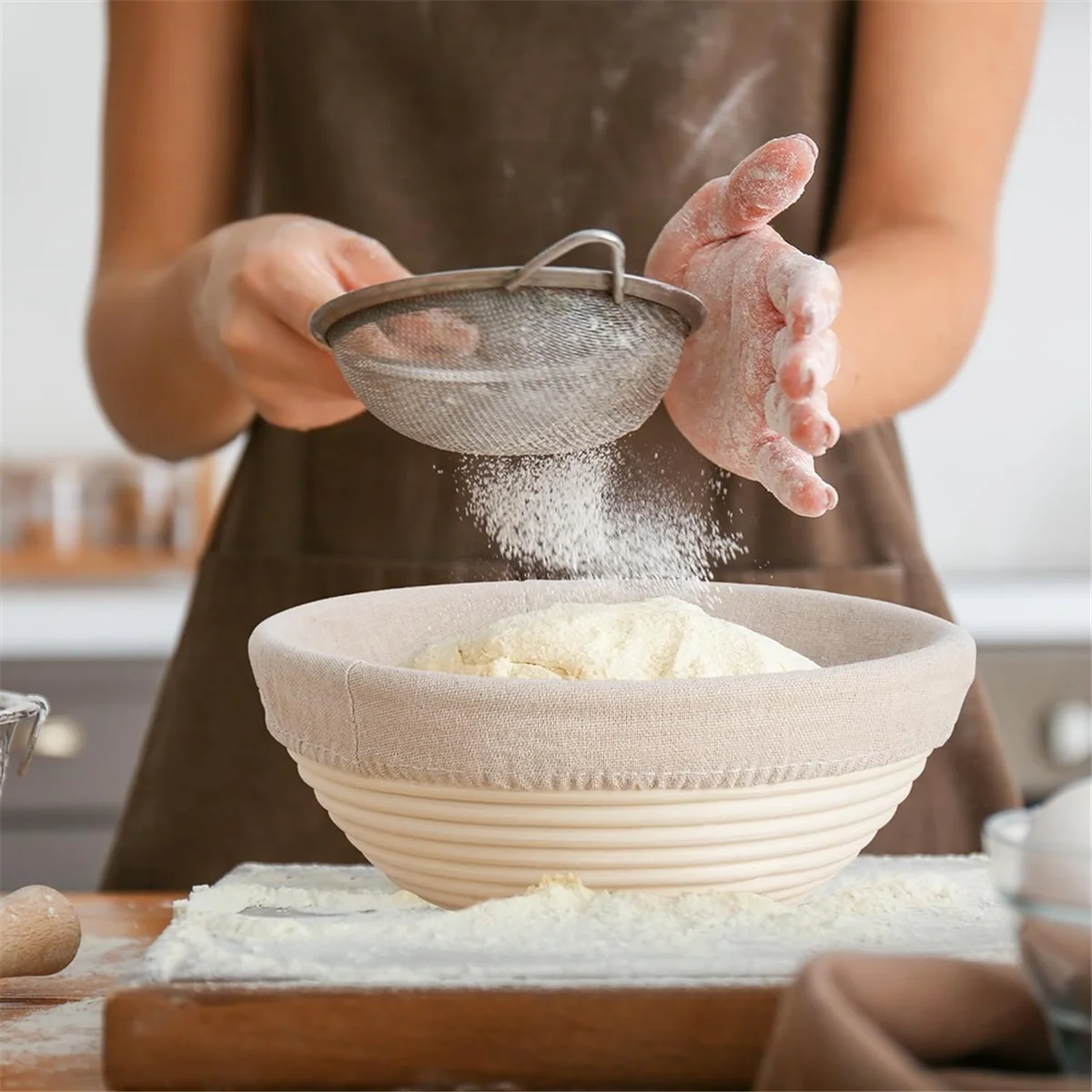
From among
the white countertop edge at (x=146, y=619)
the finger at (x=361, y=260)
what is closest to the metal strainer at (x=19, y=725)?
the finger at (x=361, y=260)

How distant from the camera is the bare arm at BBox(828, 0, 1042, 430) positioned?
98 cm

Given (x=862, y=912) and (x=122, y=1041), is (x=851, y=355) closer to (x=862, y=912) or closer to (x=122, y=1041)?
(x=862, y=912)

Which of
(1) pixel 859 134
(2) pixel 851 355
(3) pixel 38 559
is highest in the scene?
(1) pixel 859 134

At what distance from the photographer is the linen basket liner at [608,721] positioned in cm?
50

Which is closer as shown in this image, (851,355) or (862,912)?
(862,912)

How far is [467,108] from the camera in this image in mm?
1057

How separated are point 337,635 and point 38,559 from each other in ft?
5.20

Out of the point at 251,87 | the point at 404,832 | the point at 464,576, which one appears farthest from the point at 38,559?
the point at 404,832

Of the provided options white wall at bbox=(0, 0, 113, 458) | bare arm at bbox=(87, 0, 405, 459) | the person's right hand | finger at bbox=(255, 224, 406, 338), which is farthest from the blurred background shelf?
finger at bbox=(255, 224, 406, 338)

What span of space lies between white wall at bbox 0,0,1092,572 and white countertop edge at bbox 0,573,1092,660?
517 mm

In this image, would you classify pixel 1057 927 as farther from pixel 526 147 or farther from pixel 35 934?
pixel 526 147

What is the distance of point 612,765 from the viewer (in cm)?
50

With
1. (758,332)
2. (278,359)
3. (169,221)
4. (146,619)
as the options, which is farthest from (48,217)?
(758,332)

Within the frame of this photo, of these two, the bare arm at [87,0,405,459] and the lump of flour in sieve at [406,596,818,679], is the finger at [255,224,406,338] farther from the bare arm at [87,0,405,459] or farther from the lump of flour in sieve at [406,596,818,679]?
the lump of flour in sieve at [406,596,818,679]
